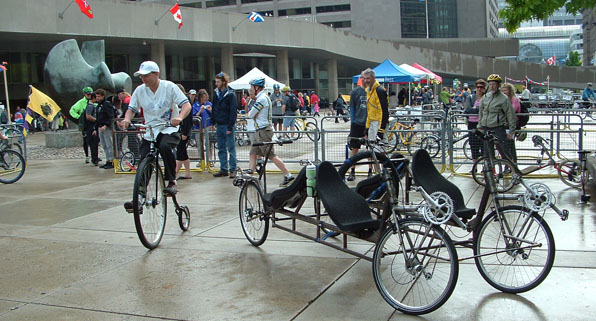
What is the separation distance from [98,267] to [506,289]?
152 inches

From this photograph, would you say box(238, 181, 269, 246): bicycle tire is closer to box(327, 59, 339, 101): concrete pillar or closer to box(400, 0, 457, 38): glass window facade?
box(327, 59, 339, 101): concrete pillar

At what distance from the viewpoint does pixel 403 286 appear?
471 centimetres

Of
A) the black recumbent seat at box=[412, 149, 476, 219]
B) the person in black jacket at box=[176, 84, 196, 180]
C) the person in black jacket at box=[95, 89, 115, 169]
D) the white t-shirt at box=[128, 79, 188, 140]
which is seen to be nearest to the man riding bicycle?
the white t-shirt at box=[128, 79, 188, 140]

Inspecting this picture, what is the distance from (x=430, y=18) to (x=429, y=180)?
101 meters

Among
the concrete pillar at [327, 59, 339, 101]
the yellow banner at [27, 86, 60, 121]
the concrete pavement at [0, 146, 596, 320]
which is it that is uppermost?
the concrete pillar at [327, 59, 339, 101]

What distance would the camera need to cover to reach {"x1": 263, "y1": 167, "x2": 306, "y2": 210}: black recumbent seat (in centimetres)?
585

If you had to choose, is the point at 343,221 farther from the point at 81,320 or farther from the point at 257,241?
the point at 81,320

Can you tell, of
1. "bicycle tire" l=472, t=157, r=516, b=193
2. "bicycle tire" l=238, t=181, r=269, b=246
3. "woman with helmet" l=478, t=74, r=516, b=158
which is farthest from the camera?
"woman with helmet" l=478, t=74, r=516, b=158

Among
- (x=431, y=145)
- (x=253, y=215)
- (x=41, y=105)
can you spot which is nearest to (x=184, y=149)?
(x=253, y=215)

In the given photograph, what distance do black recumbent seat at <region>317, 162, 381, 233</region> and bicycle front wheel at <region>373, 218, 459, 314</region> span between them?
17.8 inches

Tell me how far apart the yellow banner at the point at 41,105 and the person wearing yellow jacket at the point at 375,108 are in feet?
42.1

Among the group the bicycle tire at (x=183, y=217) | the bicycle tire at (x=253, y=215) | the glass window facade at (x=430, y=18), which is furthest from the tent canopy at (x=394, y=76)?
the glass window facade at (x=430, y=18)

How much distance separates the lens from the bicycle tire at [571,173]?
9.54 meters

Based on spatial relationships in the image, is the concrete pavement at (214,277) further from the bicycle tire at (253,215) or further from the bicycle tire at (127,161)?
the bicycle tire at (127,161)
